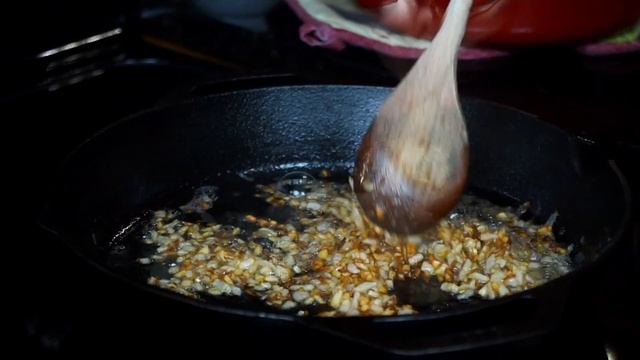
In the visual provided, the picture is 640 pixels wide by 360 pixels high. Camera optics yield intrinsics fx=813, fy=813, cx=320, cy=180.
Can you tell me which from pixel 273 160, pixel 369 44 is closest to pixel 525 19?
pixel 369 44

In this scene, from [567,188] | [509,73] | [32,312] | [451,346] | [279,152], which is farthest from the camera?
[509,73]

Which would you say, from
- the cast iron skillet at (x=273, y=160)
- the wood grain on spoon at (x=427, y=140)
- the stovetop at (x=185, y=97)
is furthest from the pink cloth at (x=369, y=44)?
the wood grain on spoon at (x=427, y=140)

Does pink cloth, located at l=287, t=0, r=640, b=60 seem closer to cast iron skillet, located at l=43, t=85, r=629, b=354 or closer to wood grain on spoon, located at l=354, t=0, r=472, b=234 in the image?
cast iron skillet, located at l=43, t=85, r=629, b=354

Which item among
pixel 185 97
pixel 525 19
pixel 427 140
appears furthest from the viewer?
pixel 525 19

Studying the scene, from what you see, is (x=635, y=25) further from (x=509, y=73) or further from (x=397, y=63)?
(x=397, y=63)

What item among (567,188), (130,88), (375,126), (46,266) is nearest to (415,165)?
(375,126)

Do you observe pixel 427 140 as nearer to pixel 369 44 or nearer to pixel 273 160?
pixel 273 160

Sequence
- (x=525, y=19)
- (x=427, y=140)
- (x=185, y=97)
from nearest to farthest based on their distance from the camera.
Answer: (x=427, y=140) → (x=185, y=97) → (x=525, y=19)

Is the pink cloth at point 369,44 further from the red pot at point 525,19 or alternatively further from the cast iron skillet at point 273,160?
the cast iron skillet at point 273,160
